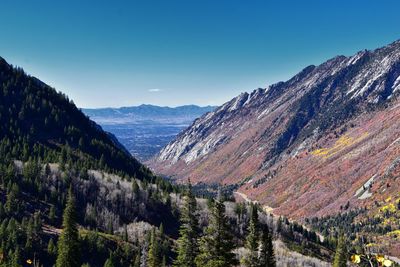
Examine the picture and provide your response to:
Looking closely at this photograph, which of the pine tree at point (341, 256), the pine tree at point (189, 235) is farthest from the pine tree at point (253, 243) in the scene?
the pine tree at point (341, 256)

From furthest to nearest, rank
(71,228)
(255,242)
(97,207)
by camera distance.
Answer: (97,207)
(71,228)
(255,242)

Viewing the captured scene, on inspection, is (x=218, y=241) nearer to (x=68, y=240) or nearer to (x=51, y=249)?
(x=68, y=240)

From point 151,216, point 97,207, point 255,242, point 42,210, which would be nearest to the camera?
point 255,242

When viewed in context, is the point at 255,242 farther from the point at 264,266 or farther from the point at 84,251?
the point at 84,251

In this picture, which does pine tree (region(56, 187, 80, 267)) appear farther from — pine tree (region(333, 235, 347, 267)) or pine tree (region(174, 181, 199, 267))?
pine tree (region(333, 235, 347, 267))

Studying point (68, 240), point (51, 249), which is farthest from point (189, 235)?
point (51, 249)

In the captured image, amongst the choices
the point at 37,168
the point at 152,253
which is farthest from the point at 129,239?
the point at 152,253

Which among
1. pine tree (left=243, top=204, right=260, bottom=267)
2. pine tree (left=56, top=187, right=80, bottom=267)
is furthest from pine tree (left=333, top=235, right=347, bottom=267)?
pine tree (left=56, top=187, right=80, bottom=267)
